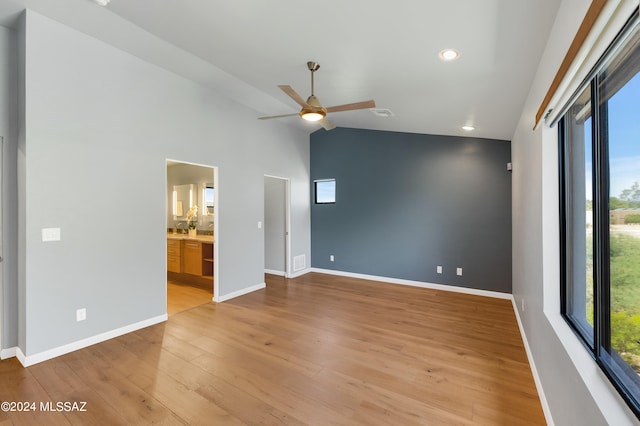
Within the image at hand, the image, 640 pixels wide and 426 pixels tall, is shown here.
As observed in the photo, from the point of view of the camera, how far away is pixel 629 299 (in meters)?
1.09

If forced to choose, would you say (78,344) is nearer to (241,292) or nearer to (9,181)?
(9,181)

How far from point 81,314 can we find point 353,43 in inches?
142

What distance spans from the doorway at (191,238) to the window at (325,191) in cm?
220

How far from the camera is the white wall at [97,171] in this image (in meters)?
2.63

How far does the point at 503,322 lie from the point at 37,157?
17.3 feet

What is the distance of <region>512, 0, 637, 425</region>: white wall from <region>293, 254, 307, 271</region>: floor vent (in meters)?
4.03

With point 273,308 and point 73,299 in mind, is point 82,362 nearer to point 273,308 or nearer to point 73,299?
point 73,299

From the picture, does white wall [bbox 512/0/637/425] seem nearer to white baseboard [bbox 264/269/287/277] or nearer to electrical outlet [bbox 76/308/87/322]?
electrical outlet [bbox 76/308/87/322]

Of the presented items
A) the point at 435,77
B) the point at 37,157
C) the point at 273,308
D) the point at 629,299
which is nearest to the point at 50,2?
the point at 37,157

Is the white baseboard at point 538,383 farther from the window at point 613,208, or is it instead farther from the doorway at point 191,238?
the doorway at point 191,238

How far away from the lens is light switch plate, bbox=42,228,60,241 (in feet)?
8.77

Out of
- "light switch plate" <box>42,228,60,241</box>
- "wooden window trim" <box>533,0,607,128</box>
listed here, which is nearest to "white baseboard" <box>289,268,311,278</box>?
"light switch plate" <box>42,228,60,241</box>

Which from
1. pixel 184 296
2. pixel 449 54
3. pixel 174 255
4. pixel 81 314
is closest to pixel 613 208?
pixel 449 54

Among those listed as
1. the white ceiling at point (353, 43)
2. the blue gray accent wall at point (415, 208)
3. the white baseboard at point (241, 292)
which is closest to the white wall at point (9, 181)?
the white ceiling at point (353, 43)
